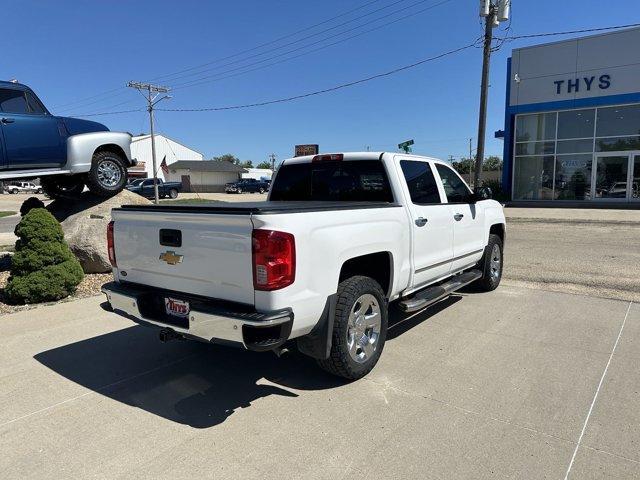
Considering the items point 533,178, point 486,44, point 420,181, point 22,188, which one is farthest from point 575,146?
point 22,188

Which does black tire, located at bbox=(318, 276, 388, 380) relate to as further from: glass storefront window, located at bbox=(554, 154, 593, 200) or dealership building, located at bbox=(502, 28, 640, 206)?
glass storefront window, located at bbox=(554, 154, 593, 200)

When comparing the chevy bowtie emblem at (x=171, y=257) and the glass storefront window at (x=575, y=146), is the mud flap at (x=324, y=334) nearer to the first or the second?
the chevy bowtie emblem at (x=171, y=257)

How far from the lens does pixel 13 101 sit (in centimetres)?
774

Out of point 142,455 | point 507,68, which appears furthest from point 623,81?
point 142,455

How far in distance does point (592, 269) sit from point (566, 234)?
211 inches

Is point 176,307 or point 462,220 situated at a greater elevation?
point 462,220

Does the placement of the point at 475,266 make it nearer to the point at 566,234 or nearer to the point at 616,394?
the point at 616,394

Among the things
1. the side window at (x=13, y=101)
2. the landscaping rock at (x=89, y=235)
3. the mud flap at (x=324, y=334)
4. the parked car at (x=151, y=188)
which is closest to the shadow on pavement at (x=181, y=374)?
the mud flap at (x=324, y=334)

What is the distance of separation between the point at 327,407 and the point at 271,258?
50.0 inches

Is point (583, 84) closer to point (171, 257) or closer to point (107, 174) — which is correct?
point (107, 174)

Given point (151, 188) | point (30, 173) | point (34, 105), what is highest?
point (34, 105)

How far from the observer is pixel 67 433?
10.5 ft

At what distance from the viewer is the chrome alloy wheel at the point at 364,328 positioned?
381 centimetres

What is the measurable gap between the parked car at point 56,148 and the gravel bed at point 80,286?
5.25ft
